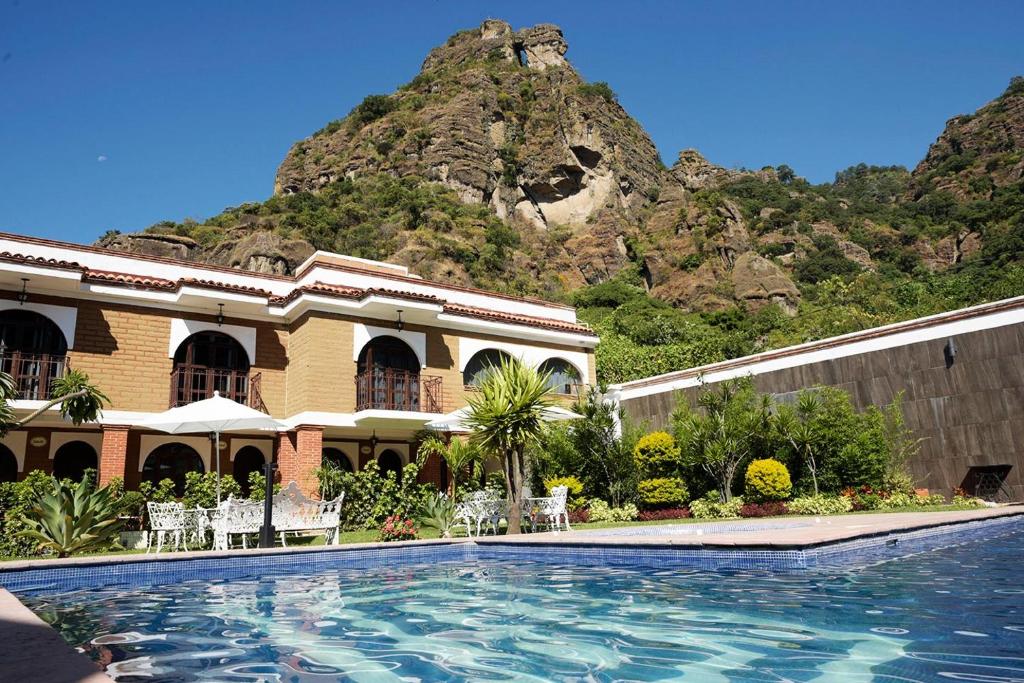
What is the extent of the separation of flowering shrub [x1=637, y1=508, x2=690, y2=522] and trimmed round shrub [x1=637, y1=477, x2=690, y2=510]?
0.48 feet

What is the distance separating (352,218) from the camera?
58.1 meters

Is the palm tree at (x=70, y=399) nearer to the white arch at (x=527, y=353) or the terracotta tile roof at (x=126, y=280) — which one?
the terracotta tile roof at (x=126, y=280)

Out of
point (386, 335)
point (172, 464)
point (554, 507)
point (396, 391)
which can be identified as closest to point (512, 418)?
point (554, 507)

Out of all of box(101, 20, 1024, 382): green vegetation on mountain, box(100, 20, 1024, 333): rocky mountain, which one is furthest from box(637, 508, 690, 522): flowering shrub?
box(100, 20, 1024, 333): rocky mountain

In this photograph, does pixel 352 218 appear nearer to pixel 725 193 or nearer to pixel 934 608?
pixel 725 193

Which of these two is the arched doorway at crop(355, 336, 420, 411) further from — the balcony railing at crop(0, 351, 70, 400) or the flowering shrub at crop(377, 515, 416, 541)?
the balcony railing at crop(0, 351, 70, 400)

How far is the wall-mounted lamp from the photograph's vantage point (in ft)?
54.7

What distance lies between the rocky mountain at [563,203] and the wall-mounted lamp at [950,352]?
38.5m

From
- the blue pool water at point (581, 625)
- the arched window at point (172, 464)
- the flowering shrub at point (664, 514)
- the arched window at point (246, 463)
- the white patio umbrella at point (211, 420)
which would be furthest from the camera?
the arched window at point (246, 463)

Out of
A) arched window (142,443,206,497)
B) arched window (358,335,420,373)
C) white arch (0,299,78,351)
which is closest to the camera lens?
white arch (0,299,78,351)

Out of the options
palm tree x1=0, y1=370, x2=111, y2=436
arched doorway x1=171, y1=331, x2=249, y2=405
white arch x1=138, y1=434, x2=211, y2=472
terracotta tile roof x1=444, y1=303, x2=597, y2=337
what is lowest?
white arch x1=138, y1=434, x2=211, y2=472

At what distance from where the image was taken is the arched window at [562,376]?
22.0 meters

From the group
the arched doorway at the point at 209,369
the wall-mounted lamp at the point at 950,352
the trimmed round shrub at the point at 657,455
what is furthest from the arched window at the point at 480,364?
the wall-mounted lamp at the point at 950,352

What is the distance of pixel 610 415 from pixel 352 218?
148ft
